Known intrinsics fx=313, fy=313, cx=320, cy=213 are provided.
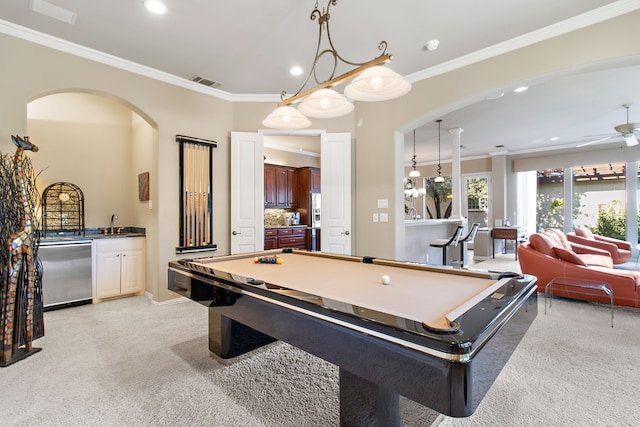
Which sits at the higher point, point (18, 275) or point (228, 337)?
point (18, 275)

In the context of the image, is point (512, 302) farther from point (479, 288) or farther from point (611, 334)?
point (611, 334)

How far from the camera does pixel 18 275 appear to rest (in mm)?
2445

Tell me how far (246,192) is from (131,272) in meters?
1.88

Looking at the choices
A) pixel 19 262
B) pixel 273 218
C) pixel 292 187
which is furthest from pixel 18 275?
pixel 292 187

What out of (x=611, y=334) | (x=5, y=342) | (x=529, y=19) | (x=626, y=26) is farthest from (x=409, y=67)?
(x=5, y=342)

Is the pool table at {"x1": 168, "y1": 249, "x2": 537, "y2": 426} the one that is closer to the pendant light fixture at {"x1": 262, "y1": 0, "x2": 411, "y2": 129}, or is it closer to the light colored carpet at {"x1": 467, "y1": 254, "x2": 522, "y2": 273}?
the pendant light fixture at {"x1": 262, "y1": 0, "x2": 411, "y2": 129}

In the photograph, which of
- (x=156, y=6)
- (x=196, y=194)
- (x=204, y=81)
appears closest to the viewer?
(x=156, y=6)

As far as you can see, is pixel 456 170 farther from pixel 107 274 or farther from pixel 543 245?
pixel 107 274

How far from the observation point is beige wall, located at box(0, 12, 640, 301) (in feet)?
9.27

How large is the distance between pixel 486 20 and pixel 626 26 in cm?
106

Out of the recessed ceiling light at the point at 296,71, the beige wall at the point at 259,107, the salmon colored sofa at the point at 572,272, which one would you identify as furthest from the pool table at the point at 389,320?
the salmon colored sofa at the point at 572,272

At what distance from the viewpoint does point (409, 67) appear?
3.63m

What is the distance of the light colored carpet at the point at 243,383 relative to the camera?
1760 millimetres

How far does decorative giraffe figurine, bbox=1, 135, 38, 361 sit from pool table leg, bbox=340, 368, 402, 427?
2.65 m
